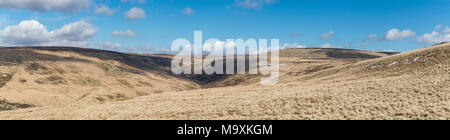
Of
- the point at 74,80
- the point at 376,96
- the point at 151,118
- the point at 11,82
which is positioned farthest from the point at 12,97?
the point at 376,96

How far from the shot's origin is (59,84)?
291 feet

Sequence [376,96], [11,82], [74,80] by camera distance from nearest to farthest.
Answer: [376,96]
[11,82]
[74,80]

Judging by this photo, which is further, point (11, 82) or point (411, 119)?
point (11, 82)

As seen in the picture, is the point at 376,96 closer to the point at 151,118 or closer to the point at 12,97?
the point at 151,118

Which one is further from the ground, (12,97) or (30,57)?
(30,57)

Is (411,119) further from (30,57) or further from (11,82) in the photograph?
(30,57)
